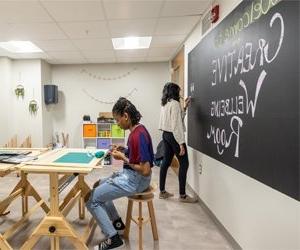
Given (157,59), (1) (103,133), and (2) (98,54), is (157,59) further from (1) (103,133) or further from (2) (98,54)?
(1) (103,133)

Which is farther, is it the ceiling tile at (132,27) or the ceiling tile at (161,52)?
the ceiling tile at (161,52)

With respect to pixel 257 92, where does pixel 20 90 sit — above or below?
above

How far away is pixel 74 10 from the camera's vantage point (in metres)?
2.85

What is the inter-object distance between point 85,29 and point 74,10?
0.65 m

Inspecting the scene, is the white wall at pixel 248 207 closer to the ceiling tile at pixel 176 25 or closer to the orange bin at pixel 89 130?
the ceiling tile at pixel 176 25

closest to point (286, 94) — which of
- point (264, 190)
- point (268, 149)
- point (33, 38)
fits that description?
point (268, 149)

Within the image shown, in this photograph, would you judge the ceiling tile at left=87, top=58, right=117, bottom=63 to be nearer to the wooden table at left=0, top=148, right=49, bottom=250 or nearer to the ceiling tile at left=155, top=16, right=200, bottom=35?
the ceiling tile at left=155, top=16, right=200, bottom=35

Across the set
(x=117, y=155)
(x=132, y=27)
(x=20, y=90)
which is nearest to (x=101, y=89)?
(x=20, y=90)

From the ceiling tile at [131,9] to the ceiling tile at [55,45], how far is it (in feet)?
4.57

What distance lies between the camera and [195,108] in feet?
10.3

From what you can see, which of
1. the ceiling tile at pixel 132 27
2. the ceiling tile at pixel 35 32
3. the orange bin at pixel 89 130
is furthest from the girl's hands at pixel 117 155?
the orange bin at pixel 89 130

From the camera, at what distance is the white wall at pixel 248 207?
1.43m

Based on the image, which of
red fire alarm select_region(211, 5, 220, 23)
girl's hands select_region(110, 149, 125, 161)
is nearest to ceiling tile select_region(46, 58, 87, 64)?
red fire alarm select_region(211, 5, 220, 23)

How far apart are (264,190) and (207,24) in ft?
6.68
